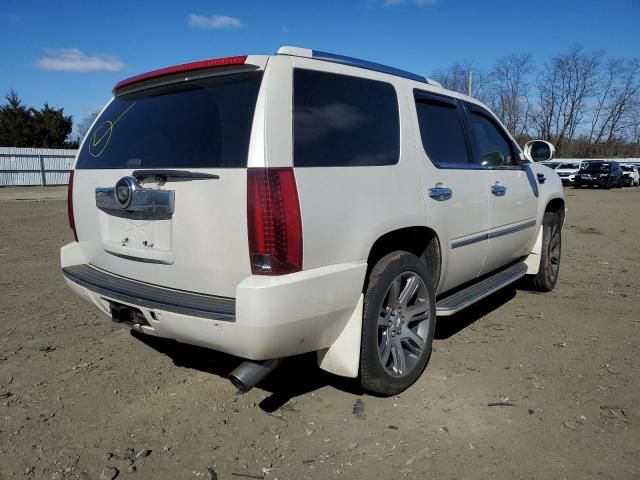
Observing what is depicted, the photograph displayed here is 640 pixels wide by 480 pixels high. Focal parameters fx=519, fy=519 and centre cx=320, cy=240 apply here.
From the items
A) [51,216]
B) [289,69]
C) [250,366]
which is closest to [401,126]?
[289,69]

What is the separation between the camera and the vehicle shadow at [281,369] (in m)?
3.31

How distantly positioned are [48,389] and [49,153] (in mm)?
30795

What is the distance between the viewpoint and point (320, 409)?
10.2 feet

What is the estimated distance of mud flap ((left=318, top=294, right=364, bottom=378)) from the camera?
2787 millimetres

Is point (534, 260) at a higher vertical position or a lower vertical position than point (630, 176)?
lower

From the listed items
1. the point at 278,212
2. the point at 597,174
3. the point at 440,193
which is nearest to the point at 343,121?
the point at 278,212

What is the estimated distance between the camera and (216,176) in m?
2.48

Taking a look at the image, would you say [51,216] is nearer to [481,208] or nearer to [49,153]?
[481,208]

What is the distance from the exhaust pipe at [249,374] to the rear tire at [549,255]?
12.8 feet

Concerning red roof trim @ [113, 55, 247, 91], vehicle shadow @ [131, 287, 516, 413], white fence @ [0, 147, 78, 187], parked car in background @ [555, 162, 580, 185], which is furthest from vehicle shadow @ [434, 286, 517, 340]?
parked car in background @ [555, 162, 580, 185]

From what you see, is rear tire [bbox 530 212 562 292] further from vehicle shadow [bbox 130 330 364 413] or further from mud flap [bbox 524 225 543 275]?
vehicle shadow [bbox 130 330 364 413]

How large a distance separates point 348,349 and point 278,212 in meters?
0.90

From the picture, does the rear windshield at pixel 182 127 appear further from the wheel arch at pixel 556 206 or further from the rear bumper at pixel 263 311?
the wheel arch at pixel 556 206

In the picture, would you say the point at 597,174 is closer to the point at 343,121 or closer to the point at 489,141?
the point at 489,141
